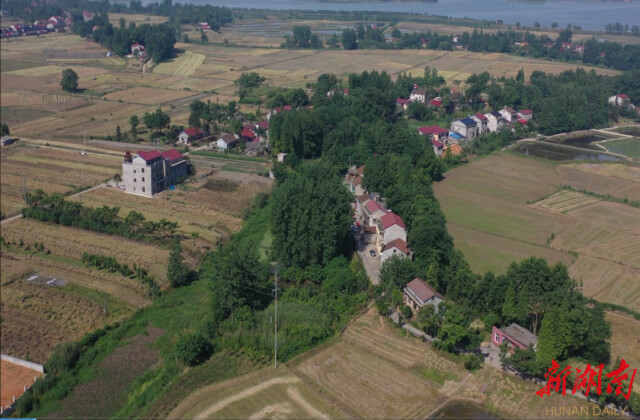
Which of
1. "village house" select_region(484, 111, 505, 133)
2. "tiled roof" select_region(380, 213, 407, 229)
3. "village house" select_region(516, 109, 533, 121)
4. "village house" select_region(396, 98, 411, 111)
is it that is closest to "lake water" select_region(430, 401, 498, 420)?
"tiled roof" select_region(380, 213, 407, 229)

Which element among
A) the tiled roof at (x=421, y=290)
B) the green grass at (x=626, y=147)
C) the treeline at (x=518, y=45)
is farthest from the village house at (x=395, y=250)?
the treeline at (x=518, y=45)

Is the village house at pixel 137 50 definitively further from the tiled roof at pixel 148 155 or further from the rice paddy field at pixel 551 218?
the rice paddy field at pixel 551 218

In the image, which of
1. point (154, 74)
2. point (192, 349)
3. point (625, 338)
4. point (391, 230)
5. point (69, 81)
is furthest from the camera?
point (154, 74)

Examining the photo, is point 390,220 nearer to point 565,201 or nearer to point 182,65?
point 565,201

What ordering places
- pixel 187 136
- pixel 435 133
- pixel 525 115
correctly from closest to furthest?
pixel 187 136 < pixel 435 133 < pixel 525 115

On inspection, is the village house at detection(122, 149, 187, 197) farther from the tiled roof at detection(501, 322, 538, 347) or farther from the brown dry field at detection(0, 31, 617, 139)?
the tiled roof at detection(501, 322, 538, 347)

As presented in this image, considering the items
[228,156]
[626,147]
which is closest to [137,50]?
[228,156]
